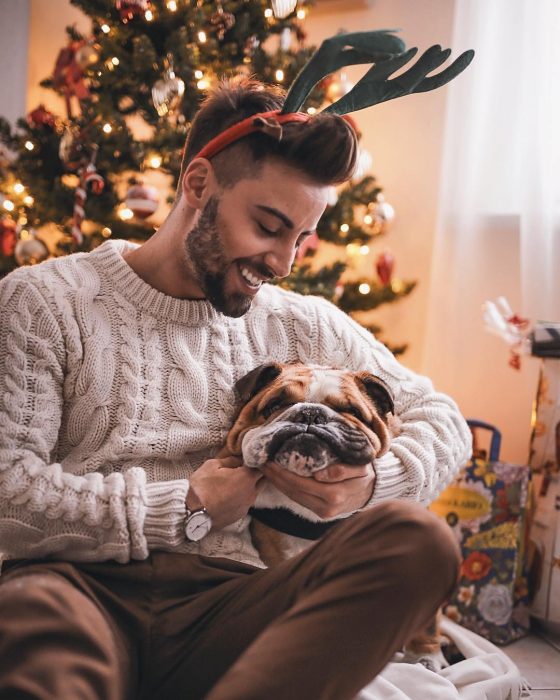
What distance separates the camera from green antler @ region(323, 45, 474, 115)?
3.98 ft

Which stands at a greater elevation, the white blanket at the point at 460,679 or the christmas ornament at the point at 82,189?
the christmas ornament at the point at 82,189

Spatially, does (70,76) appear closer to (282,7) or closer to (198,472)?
(282,7)

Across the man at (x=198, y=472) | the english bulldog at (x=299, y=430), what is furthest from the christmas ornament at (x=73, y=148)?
the english bulldog at (x=299, y=430)

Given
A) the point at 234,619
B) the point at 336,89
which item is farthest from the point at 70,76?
the point at 234,619

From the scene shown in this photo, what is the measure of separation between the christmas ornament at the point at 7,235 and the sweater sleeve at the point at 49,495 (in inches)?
60.2

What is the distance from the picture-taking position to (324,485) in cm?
107

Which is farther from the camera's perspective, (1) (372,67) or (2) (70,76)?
(2) (70,76)

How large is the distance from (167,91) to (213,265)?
44.2 inches

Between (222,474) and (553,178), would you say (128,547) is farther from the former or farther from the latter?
(553,178)

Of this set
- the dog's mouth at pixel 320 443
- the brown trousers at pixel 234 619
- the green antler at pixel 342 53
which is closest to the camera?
the brown trousers at pixel 234 619

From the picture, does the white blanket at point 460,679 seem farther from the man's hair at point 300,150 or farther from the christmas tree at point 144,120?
the christmas tree at point 144,120

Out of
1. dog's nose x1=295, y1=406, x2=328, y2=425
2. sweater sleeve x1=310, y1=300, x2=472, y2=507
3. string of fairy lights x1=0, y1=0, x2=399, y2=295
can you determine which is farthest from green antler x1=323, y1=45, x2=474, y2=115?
string of fairy lights x1=0, y1=0, x2=399, y2=295

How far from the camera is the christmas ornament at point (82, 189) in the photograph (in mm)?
2311

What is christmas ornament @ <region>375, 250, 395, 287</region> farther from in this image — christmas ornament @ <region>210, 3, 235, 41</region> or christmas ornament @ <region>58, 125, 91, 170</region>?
christmas ornament @ <region>58, 125, 91, 170</region>
